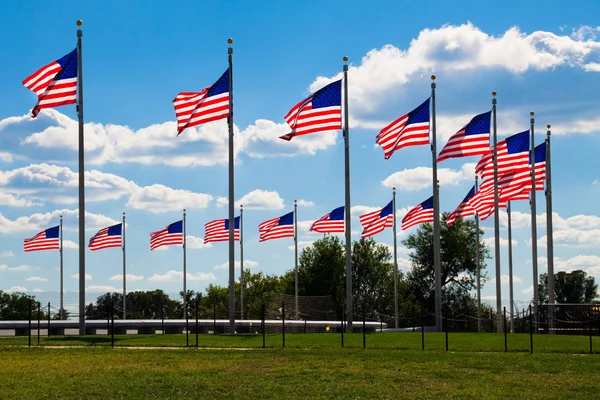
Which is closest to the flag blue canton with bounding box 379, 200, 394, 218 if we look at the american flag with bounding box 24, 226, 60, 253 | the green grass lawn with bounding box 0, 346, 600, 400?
the american flag with bounding box 24, 226, 60, 253

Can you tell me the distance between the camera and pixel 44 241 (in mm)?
51719

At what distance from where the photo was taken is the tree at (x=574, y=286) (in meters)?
101

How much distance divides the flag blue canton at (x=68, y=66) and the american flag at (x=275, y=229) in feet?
61.7

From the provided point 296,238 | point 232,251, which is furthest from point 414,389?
point 296,238

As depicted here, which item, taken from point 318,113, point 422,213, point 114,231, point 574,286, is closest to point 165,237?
point 114,231

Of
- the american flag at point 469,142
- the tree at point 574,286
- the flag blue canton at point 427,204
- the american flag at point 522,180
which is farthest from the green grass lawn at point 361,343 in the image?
A: the tree at point 574,286

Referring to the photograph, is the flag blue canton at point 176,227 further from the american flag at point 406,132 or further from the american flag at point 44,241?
the american flag at point 406,132

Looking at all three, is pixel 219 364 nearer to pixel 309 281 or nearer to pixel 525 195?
pixel 525 195

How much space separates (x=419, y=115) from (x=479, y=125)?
2850 millimetres

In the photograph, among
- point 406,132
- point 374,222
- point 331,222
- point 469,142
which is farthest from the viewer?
point 374,222

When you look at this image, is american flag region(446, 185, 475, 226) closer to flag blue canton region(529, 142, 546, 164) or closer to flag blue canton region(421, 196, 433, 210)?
flag blue canton region(421, 196, 433, 210)

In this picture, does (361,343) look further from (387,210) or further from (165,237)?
(165,237)

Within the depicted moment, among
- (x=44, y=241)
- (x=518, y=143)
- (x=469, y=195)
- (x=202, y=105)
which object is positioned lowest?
(x=44, y=241)

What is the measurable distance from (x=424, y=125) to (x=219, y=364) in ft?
59.3
